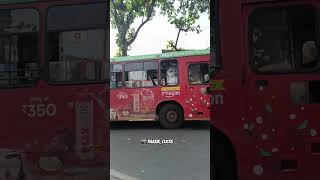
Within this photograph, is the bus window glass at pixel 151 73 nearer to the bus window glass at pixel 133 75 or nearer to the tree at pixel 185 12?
the bus window glass at pixel 133 75

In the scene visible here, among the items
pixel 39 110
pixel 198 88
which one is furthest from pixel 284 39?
pixel 39 110

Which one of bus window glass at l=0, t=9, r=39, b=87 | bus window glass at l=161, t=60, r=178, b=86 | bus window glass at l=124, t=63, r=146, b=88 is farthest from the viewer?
bus window glass at l=161, t=60, r=178, b=86

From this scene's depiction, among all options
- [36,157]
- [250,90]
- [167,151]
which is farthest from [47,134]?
[250,90]

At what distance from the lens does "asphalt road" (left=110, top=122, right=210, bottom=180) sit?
16.3 ft

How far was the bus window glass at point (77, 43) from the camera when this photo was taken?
17.2 ft

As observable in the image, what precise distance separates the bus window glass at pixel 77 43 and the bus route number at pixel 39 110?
12.6 inches

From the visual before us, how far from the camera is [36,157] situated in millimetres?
5473

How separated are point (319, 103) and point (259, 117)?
24.9 inches

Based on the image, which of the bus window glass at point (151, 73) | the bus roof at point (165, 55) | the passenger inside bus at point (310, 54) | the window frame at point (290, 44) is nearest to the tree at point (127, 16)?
the bus roof at point (165, 55)

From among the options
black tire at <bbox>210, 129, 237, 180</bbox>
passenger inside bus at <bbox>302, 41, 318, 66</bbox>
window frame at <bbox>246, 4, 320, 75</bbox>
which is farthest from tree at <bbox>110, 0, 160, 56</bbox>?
passenger inside bus at <bbox>302, 41, 318, 66</bbox>

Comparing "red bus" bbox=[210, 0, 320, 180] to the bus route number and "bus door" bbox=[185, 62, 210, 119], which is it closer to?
"bus door" bbox=[185, 62, 210, 119]

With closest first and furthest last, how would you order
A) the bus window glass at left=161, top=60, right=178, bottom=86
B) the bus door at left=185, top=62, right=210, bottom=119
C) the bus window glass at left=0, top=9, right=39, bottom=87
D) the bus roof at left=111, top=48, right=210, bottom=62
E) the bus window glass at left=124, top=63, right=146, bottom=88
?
the bus roof at left=111, top=48, right=210, bottom=62
the bus door at left=185, top=62, right=210, bottom=119
the bus window glass at left=124, top=63, right=146, bottom=88
the bus window glass at left=0, top=9, right=39, bottom=87
the bus window glass at left=161, top=60, right=178, bottom=86

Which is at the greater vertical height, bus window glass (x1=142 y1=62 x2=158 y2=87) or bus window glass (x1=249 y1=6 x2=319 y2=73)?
bus window glass (x1=249 y1=6 x2=319 y2=73)

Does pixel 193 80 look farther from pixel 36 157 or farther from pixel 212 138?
pixel 36 157
